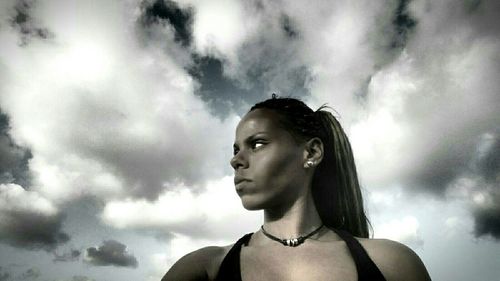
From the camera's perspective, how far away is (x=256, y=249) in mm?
3822

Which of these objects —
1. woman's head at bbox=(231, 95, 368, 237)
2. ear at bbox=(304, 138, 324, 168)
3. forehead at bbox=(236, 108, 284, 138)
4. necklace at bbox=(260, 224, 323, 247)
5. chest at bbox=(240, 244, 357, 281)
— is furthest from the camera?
ear at bbox=(304, 138, 324, 168)

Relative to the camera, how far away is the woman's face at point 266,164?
12.4 ft

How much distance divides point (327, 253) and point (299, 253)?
0.93ft

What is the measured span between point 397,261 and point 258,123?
78.5 inches

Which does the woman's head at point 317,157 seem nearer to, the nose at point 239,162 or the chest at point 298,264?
the nose at point 239,162

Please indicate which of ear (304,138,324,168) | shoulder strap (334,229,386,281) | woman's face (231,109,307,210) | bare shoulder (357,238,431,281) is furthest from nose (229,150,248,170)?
bare shoulder (357,238,431,281)

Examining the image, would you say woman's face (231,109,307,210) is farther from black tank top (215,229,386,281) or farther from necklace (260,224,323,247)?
black tank top (215,229,386,281)

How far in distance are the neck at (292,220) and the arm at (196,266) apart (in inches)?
25.5

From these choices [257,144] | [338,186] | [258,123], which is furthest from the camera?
[338,186]

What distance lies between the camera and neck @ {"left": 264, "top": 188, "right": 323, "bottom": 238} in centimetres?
387

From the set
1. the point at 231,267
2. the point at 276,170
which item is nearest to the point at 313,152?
the point at 276,170

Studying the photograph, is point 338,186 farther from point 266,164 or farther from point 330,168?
point 266,164

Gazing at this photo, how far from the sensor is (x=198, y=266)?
3615 millimetres

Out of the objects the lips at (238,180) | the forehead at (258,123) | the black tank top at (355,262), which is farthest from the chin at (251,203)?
the forehead at (258,123)
